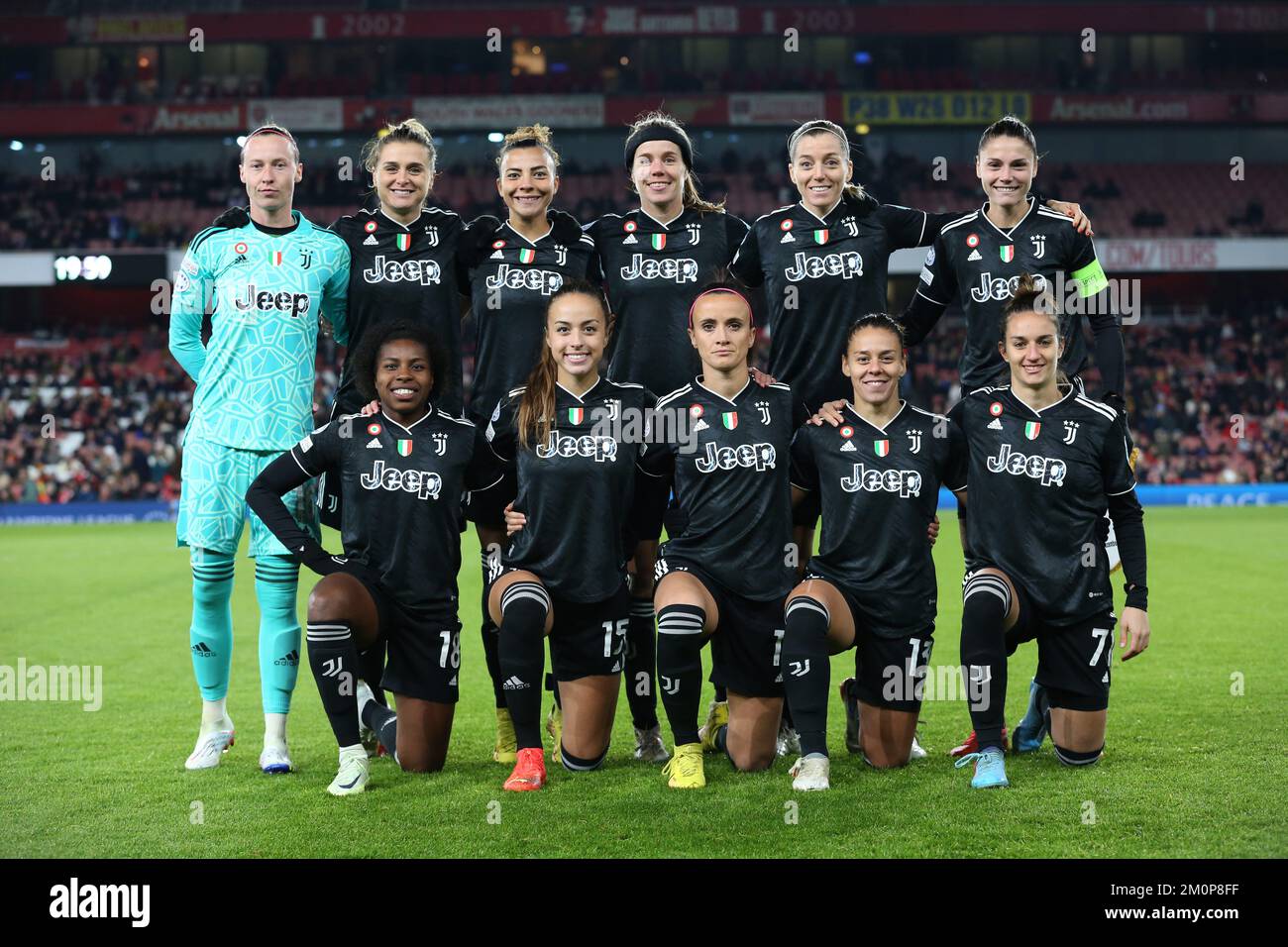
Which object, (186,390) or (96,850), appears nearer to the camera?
(96,850)

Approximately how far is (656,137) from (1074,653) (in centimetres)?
271

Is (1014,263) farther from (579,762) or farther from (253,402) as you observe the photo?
(253,402)

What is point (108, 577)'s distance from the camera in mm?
13266

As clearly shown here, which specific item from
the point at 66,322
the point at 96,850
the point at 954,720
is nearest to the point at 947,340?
the point at 66,322

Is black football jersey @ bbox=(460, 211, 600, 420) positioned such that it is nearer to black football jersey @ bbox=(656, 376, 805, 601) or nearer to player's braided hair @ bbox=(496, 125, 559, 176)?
player's braided hair @ bbox=(496, 125, 559, 176)

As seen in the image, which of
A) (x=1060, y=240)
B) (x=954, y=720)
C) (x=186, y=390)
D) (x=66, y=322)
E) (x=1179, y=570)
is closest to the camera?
(x=1060, y=240)

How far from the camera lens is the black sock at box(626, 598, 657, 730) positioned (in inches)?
211

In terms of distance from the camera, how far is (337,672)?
4.75 meters

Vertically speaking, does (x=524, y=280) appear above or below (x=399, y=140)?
below

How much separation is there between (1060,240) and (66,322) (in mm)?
29995

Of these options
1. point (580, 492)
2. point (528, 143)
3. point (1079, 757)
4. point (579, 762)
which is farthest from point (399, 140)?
point (1079, 757)

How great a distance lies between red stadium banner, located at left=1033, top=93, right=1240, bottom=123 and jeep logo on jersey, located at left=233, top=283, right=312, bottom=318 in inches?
1162

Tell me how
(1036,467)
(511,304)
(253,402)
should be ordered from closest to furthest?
1. (1036,467)
2. (253,402)
3. (511,304)

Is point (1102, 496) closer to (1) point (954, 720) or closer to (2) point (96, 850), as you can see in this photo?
(1) point (954, 720)
